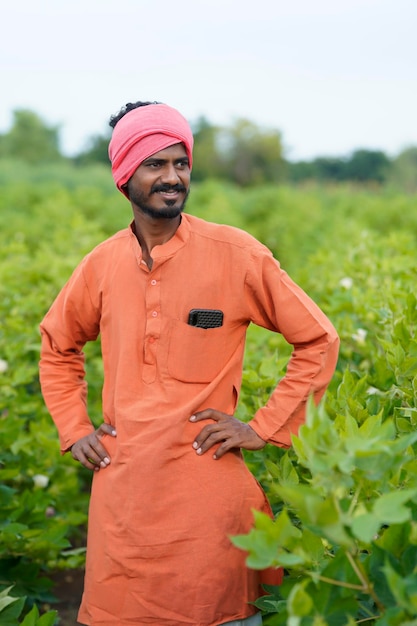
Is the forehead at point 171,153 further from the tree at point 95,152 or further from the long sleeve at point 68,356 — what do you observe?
the tree at point 95,152

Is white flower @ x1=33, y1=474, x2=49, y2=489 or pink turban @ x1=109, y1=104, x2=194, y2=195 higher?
pink turban @ x1=109, y1=104, x2=194, y2=195

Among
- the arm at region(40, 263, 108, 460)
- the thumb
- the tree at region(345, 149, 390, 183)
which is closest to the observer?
the thumb

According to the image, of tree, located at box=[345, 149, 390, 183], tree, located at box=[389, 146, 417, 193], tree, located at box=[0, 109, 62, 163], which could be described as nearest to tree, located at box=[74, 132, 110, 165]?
tree, located at box=[0, 109, 62, 163]

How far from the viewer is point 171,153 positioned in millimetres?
2527

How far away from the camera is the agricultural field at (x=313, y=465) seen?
4.75 ft

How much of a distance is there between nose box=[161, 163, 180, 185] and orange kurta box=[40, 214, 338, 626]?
6.5 inches

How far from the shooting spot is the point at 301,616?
4.52 ft

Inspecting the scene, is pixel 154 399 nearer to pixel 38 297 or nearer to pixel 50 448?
pixel 50 448

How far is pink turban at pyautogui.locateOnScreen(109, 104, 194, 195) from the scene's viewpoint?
2.51m

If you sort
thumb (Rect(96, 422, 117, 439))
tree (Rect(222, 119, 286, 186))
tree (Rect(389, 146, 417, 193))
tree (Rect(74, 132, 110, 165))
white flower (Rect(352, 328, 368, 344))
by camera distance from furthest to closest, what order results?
tree (Rect(222, 119, 286, 186)) → tree (Rect(74, 132, 110, 165)) → tree (Rect(389, 146, 417, 193)) → white flower (Rect(352, 328, 368, 344)) → thumb (Rect(96, 422, 117, 439))

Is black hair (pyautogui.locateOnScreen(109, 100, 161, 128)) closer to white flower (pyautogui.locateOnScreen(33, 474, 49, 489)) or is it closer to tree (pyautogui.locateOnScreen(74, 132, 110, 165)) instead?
white flower (pyautogui.locateOnScreen(33, 474, 49, 489))

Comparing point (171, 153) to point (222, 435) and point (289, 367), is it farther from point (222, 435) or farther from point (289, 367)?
point (222, 435)

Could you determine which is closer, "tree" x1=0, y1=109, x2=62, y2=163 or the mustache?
the mustache

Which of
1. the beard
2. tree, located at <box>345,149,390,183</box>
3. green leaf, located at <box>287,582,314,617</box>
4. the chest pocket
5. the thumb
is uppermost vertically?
the beard
